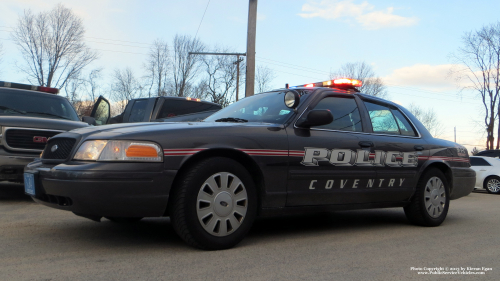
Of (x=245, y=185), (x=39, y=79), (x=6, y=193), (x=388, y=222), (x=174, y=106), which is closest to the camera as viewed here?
(x=245, y=185)

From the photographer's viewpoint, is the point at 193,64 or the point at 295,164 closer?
the point at 295,164

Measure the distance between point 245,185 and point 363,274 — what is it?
1.18m

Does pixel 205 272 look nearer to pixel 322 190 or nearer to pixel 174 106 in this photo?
pixel 322 190

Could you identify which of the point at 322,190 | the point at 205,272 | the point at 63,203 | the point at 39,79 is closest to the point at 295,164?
the point at 322,190

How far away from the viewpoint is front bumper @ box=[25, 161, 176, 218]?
3.28m

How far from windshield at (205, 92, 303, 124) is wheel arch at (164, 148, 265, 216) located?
24.2 inches

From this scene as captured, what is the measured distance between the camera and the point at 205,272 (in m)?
3.08

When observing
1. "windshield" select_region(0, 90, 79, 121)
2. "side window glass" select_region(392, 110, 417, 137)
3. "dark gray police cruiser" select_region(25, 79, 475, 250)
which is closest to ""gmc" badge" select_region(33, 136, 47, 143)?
"windshield" select_region(0, 90, 79, 121)

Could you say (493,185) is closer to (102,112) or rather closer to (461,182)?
(461,182)

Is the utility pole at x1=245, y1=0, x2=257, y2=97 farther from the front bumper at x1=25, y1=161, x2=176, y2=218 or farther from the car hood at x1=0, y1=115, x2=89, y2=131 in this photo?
the front bumper at x1=25, y1=161, x2=176, y2=218

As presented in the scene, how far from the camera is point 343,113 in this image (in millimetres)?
4867

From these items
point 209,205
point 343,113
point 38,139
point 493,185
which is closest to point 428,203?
point 343,113

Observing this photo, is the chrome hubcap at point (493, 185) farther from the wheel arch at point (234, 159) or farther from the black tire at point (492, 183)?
the wheel arch at point (234, 159)

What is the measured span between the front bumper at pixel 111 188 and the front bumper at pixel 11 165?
3034 mm
